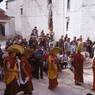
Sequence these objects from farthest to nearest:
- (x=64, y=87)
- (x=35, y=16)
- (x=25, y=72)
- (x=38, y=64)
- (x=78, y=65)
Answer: (x=35, y=16)
(x=38, y=64)
(x=78, y=65)
(x=64, y=87)
(x=25, y=72)

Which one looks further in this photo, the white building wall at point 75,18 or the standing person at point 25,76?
the white building wall at point 75,18

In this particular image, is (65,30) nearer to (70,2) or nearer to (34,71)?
(70,2)

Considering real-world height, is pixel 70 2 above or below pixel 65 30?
above

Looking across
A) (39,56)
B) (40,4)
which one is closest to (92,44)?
(39,56)

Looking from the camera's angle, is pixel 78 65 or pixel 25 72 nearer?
pixel 25 72

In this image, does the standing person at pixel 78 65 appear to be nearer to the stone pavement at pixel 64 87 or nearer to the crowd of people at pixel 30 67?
the crowd of people at pixel 30 67

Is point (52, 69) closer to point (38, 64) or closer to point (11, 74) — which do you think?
point (11, 74)

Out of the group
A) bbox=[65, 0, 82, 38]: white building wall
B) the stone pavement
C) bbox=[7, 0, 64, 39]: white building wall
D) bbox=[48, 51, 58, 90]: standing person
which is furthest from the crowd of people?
bbox=[7, 0, 64, 39]: white building wall

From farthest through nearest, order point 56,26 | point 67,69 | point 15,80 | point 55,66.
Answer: point 56,26 < point 67,69 < point 55,66 < point 15,80

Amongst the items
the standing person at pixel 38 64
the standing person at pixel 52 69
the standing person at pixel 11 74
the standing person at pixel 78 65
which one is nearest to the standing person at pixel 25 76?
the standing person at pixel 11 74

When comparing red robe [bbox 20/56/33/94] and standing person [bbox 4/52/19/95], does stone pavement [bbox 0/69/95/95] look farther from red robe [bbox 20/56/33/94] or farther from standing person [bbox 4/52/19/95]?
standing person [bbox 4/52/19/95]

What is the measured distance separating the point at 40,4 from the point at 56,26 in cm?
530

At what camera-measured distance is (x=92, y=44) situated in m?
25.5

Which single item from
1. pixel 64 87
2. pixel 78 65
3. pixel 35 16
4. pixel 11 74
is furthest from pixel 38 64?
pixel 35 16
